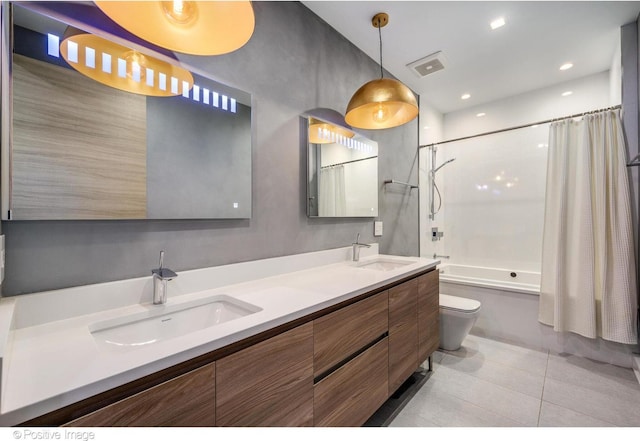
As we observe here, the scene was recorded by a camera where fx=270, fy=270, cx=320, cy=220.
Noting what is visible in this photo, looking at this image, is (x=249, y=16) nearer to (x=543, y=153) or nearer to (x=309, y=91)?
(x=309, y=91)

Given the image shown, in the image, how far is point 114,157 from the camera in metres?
1.04

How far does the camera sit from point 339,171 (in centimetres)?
209

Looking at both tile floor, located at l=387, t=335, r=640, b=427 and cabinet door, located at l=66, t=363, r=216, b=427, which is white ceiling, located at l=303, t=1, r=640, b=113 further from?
tile floor, located at l=387, t=335, r=640, b=427

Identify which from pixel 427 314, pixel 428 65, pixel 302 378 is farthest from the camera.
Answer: pixel 428 65

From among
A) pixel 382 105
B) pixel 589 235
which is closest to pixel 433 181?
pixel 589 235

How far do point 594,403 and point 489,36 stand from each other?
2684mm

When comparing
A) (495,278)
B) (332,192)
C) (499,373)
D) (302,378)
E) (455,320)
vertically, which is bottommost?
(499,373)

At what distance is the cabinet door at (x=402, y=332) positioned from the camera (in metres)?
1.53

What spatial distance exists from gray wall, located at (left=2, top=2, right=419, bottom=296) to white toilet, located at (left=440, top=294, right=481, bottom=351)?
2.37 feet

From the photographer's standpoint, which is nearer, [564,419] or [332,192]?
[564,419]

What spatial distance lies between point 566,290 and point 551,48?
6.86 feet

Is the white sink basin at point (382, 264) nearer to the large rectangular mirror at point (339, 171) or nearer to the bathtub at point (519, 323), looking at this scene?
the large rectangular mirror at point (339, 171)

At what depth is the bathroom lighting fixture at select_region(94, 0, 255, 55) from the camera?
2.78 ft

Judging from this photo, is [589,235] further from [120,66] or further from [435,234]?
[120,66]
